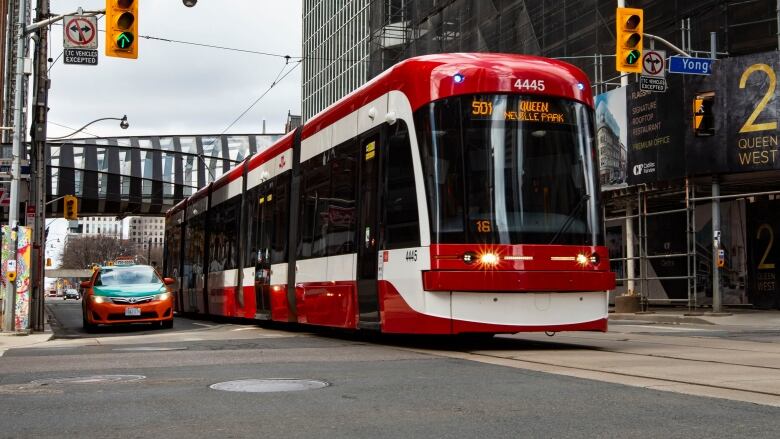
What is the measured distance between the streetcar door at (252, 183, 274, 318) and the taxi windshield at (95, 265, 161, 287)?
376 centimetres

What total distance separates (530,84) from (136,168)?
45.6m

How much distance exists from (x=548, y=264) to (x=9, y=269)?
1181cm

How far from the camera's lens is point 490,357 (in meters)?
10.2

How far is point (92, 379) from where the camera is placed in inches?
330

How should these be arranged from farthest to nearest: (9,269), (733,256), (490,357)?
(733,256), (9,269), (490,357)

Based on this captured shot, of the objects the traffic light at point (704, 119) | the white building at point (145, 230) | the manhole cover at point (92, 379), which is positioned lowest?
the manhole cover at point (92, 379)

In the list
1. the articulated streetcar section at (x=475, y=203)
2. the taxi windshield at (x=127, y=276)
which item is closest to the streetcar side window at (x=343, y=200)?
the articulated streetcar section at (x=475, y=203)

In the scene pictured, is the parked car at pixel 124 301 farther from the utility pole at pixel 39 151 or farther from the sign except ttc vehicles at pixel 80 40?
the sign except ttc vehicles at pixel 80 40

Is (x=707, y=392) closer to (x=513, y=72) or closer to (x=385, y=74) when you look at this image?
(x=513, y=72)

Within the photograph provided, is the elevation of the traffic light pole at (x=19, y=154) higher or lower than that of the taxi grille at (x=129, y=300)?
higher

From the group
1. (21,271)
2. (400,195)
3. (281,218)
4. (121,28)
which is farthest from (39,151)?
(400,195)

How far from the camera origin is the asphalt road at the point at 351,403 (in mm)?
5480

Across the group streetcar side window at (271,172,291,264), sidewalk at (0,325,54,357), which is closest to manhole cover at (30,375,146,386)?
sidewalk at (0,325,54,357)

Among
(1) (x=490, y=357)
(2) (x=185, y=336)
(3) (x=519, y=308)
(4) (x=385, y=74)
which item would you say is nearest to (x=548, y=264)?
(3) (x=519, y=308)
